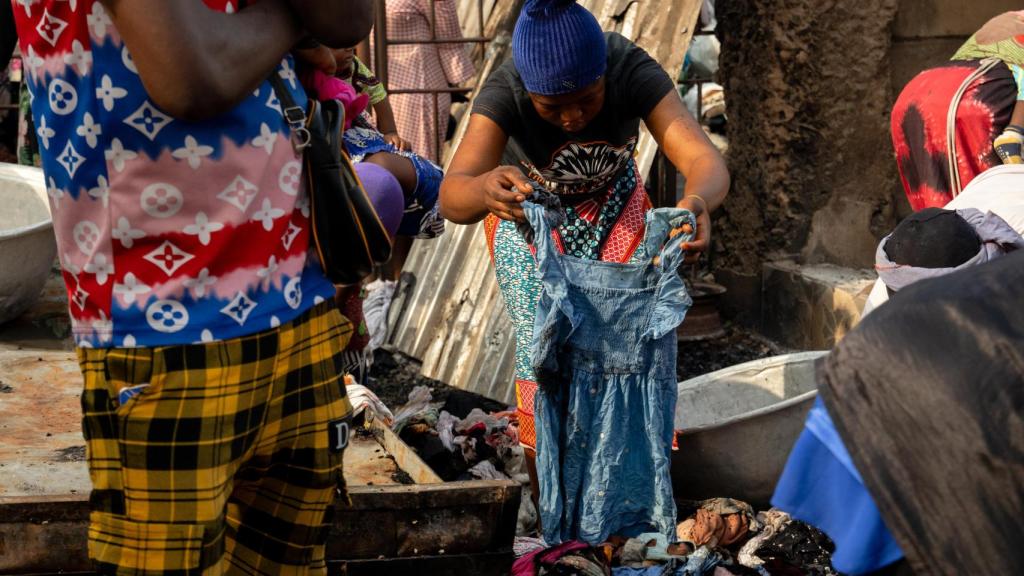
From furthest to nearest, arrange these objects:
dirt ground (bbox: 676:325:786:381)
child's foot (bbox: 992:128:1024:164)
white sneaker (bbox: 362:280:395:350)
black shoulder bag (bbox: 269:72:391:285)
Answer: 1. white sneaker (bbox: 362:280:395:350)
2. dirt ground (bbox: 676:325:786:381)
3. child's foot (bbox: 992:128:1024:164)
4. black shoulder bag (bbox: 269:72:391:285)

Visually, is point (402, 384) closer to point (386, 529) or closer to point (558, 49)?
point (386, 529)

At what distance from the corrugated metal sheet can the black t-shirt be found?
5.87 ft

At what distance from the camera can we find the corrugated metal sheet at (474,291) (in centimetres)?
556

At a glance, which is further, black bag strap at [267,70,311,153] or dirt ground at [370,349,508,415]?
dirt ground at [370,349,508,415]

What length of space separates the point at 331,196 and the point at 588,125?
1784mm

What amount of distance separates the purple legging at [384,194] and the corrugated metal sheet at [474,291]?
311 centimetres

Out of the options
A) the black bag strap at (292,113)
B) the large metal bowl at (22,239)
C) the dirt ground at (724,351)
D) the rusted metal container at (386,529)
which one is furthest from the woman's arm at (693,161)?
the large metal bowl at (22,239)

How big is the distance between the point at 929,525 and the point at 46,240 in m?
4.69

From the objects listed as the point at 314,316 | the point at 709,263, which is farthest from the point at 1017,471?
the point at 709,263

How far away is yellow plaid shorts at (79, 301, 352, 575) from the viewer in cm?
173

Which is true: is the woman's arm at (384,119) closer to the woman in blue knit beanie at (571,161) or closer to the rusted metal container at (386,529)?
the woman in blue knit beanie at (571,161)

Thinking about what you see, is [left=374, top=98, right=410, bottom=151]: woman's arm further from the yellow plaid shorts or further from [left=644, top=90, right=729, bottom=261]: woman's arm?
the yellow plaid shorts

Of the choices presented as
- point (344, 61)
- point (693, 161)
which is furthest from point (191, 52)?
point (344, 61)

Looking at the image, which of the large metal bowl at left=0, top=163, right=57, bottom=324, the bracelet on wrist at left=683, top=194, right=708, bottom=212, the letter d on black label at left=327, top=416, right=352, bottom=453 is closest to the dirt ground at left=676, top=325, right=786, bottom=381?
the bracelet on wrist at left=683, top=194, right=708, bottom=212
